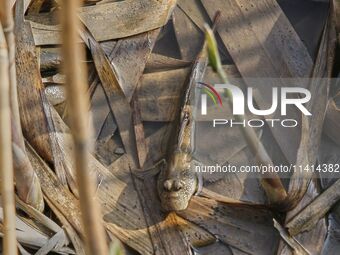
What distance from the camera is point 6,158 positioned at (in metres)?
0.66

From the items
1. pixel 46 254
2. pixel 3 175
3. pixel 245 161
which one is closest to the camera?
pixel 3 175

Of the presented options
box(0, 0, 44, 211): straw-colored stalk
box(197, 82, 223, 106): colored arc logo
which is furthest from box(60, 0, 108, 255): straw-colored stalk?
box(197, 82, 223, 106): colored arc logo

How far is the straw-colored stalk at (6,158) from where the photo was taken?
63cm

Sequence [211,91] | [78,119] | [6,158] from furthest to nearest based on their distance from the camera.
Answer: [211,91]
[6,158]
[78,119]

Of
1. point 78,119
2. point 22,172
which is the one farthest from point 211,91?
point 78,119

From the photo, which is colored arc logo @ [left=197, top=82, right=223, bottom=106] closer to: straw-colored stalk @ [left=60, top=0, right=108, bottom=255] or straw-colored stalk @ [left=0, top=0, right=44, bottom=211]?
straw-colored stalk @ [left=0, top=0, right=44, bottom=211]

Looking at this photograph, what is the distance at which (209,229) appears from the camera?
155 cm

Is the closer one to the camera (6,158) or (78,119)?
(78,119)

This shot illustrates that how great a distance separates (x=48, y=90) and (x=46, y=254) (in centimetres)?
32

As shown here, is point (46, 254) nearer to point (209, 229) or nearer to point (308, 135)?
point (209, 229)

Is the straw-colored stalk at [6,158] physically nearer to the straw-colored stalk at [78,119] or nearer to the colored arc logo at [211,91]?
the straw-colored stalk at [78,119]

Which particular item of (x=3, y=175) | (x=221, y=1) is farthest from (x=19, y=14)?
(x=3, y=175)

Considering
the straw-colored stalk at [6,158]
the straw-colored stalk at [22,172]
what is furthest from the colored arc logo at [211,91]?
the straw-colored stalk at [6,158]

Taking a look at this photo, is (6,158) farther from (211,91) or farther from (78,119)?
(211,91)
